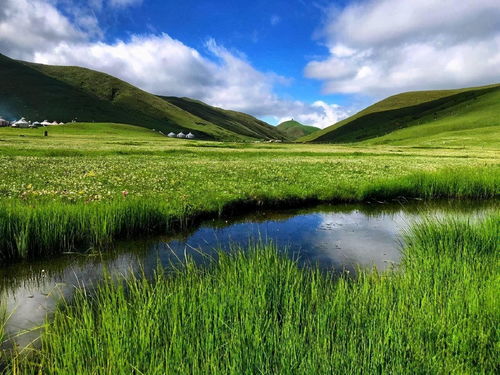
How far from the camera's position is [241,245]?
11.5 metres

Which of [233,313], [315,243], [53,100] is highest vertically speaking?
[53,100]

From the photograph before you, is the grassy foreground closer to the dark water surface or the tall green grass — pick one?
the dark water surface

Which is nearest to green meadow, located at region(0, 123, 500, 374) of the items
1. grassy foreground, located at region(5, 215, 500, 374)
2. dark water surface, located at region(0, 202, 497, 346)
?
grassy foreground, located at region(5, 215, 500, 374)

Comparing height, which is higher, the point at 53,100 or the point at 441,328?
the point at 53,100

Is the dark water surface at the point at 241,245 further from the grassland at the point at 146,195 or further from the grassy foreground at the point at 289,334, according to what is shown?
the grassy foreground at the point at 289,334

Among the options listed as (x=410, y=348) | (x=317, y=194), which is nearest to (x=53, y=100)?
(x=317, y=194)

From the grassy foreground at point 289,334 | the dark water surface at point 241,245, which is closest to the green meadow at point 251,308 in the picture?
the grassy foreground at point 289,334

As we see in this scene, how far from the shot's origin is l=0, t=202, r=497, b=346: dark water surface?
780 cm

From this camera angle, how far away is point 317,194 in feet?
68.1

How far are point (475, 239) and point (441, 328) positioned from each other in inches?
214

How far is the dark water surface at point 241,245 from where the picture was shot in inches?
307

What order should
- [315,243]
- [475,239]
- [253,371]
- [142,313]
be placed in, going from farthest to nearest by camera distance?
[315,243] < [475,239] < [142,313] < [253,371]

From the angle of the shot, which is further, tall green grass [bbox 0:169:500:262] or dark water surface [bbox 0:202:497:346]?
tall green grass [bbox 0:169:500:262]

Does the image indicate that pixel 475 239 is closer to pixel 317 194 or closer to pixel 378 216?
pixel 378 216
